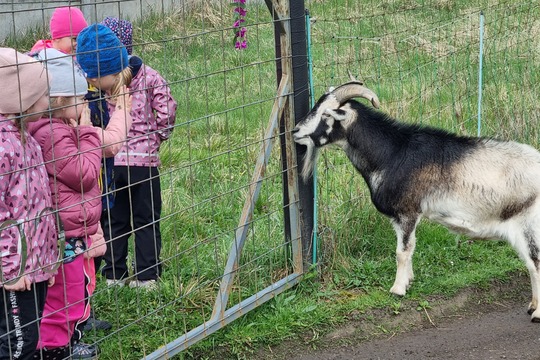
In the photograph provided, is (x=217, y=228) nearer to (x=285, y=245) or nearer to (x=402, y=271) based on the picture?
(x=285, y=245)

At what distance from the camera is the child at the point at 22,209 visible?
3254 millimetres

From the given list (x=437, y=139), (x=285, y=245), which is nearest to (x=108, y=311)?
(x=285, y=245)

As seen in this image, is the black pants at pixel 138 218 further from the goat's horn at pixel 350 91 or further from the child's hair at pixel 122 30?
the goat's horn at pixel 350 91

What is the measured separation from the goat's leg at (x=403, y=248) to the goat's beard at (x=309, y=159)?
643 millimetres

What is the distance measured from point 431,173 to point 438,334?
39.5 inches

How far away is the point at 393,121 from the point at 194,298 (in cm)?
172

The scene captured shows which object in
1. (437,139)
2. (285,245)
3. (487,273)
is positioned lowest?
(487,273)

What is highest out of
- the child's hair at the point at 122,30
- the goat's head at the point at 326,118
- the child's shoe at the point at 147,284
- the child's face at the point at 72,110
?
the child's hair at the point at 122,30

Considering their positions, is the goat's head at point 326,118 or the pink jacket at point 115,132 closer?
the pink jacket at point 115,132

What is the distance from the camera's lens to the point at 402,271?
5.15 m

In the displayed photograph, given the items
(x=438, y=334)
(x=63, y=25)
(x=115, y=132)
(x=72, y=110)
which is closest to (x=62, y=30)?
(x=63, y=25)

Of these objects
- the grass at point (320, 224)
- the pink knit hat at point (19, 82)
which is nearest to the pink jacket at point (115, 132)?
the grass at point (320, 224)

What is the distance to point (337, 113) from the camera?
16.5 ft

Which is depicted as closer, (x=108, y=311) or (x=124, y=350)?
(x=124, y=350)
